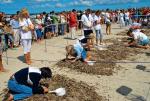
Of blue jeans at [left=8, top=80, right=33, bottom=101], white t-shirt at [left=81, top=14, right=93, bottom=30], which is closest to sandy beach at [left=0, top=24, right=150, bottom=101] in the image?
blue jeans at [left=8, top=80, right=33, bottom=101]

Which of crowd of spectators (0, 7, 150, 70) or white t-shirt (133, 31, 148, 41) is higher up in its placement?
crowd of spectators (0, 7, 150, 70)

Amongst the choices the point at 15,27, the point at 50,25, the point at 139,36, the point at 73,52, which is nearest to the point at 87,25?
the point at 139,36

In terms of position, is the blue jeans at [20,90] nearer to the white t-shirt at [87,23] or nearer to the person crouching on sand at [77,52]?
the person crouching on sand at [77,52]

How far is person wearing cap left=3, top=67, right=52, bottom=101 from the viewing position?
26.8 ft

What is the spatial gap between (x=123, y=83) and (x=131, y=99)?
4.98 ft

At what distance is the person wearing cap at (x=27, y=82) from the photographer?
816 centimetres

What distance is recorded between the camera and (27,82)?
831 cm

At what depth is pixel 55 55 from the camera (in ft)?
48.5

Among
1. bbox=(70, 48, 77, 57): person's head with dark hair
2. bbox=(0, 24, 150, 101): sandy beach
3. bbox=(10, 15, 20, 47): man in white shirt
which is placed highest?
bbox=(10, 15, 20, 47): man in white shirt

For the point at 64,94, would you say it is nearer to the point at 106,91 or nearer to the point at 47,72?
the point at 47,72

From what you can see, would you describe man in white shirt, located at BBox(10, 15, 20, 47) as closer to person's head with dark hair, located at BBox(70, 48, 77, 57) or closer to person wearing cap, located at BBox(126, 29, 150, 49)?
person's head with dark hair, located at BBox(70, 48, 77, 57)

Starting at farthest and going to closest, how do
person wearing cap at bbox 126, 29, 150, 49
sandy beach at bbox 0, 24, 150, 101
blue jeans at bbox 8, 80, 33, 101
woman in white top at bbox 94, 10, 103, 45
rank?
1. person wearing cap at bbox 126, 29, 150, 49
2. woman in white top at bbox 94, 10, 103, 45
3. sandy beach at bbox 0, 24, 150, 101
4. blue jeans at bbox 8, 80, 33, 101

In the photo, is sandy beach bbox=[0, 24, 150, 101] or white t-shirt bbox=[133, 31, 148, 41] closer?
sandy beach bbox=[0, 24, 150, 101]

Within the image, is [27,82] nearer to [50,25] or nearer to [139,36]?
[139,36]
